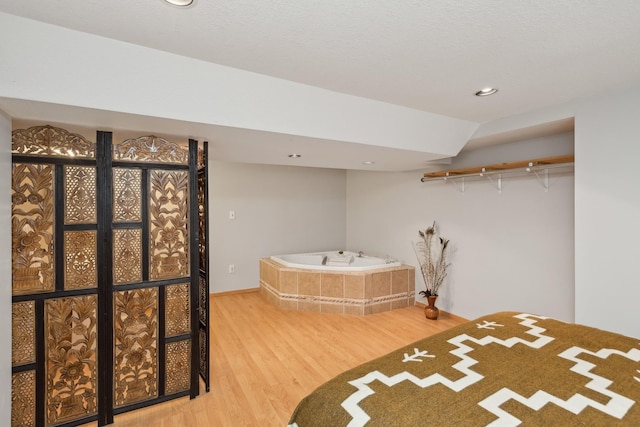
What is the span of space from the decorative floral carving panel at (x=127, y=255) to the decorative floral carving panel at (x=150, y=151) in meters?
0.47

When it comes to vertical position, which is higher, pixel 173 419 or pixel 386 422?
pixel 386 422

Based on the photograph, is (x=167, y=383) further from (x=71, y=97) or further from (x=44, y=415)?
(x=71, y=97)

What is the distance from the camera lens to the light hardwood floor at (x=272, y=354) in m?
2.11

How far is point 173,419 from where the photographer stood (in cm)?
206

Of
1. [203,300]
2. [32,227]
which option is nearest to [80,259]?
[32,227]

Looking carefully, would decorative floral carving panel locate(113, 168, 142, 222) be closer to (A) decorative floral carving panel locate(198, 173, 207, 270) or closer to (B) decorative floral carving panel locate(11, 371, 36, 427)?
(A) decorative floral carving panel locate(198, 173, 207, 270)

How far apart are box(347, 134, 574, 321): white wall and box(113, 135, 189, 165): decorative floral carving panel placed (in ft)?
9.95

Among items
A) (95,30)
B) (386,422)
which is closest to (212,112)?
(95,30)

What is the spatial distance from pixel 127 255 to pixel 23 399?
945mm

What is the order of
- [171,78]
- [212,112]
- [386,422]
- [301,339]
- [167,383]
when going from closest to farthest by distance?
[386,422], [171,78], [212,112], [167,383], [301,339]

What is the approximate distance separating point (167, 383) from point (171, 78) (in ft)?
6.64

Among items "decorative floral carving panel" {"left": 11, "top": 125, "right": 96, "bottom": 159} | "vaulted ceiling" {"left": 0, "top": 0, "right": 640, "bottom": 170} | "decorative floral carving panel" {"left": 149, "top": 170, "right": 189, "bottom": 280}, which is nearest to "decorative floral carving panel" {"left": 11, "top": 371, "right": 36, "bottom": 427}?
"decorative floral carving panel" {"left": 149, "top": 170, "right": 189, "bottom": 280}

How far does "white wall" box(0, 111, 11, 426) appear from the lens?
1610 mm

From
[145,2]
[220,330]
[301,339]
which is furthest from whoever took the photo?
[220,330]
